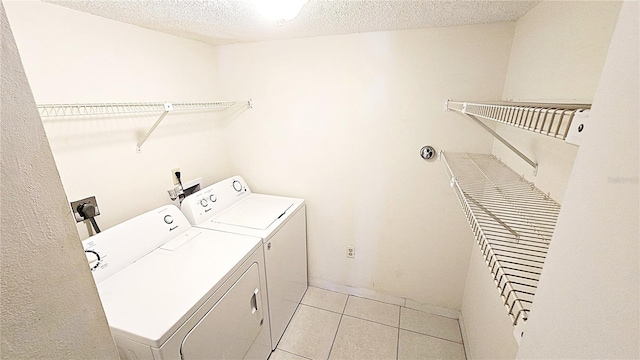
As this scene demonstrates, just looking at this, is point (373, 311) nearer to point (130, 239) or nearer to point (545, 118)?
point (130, 239)

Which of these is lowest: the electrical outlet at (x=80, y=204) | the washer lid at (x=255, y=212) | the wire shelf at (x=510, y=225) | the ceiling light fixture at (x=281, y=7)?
the washer lid at (x=255, y=212)

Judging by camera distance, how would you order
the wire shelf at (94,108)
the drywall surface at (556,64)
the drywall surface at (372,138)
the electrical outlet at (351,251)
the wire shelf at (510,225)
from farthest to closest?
the electrical outlet at (351,251) → the drywall surface at (372,138) → the wire shelf at (94,108) → the drywall surface at (556,64) → the wire shelf at (510,225)

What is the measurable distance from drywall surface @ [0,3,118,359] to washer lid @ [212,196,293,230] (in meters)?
1.23

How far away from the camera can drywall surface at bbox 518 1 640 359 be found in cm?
29

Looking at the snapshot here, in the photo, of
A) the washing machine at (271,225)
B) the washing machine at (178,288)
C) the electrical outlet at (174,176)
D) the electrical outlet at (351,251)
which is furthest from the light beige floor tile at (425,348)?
the electrical outlet at (174,176)

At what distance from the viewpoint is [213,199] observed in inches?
79.0

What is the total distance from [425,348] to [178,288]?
1.81 meters

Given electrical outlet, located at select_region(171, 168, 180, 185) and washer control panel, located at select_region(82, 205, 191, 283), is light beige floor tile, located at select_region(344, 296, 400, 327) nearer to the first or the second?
washer control panel, located at select_region(82, 205, 191, 283)

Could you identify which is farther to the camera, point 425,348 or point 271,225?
point 425,348

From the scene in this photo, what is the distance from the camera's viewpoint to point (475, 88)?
168 centimetres

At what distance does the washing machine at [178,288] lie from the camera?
3.40 feet

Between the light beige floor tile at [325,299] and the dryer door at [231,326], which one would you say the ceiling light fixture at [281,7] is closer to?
the dryer door at [231,326]

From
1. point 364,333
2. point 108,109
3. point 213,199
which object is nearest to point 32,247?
point 108,109

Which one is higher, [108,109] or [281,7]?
[281,7]
